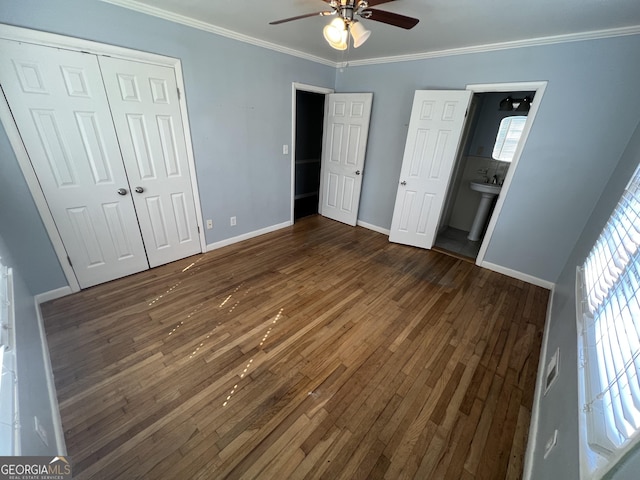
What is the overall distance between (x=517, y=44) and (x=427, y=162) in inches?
53.2

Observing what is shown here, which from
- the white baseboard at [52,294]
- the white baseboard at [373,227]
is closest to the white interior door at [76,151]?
the white baseboard at [52,294]

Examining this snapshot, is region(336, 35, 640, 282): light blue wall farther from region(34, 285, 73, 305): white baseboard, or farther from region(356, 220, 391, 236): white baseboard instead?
region(34, 285, 73, 305): white baseboard

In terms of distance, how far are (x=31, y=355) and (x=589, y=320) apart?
3.04 meters

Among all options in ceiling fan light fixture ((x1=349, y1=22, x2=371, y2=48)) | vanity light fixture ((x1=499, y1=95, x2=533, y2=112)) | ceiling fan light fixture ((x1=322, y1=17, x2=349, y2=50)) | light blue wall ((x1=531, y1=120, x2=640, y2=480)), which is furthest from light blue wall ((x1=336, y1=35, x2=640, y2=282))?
ceiling fan light fixture ((x1=322, y1=17, x2=349, y2=50))

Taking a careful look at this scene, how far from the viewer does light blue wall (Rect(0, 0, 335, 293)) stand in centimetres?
192

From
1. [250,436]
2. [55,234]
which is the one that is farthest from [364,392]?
[55,234]

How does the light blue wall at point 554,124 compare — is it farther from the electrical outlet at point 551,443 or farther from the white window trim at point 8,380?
the white window trim at point 8,380

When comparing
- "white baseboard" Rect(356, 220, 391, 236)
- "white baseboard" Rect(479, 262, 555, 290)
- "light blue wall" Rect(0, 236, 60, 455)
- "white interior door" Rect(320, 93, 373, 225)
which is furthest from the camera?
"white baseboard" Rect(356, 220, 391, 236)

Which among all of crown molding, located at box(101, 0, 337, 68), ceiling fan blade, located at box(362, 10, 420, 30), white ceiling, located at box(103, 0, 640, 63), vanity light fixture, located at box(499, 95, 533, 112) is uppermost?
white ceiling, located at box(103, 0, 640, 63)

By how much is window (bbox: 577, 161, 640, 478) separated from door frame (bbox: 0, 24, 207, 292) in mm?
3470

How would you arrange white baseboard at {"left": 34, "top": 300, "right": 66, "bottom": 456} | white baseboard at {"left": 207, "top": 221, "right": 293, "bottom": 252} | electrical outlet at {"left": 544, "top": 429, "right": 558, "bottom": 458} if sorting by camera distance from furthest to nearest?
white baseboard at {"left": 207, "top": 221, "right": 293, "bottom": 252}, white baseboard at {"left": 34, "top": 300, "right": 66, "bottom": 456}, electrical outlet at {"left": 544, "top": 429, "right": 558, "bottom": 458}

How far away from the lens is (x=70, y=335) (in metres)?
1.94

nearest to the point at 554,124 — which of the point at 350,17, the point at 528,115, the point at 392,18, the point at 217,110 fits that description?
the point at 528,115

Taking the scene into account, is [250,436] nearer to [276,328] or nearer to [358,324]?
[276,328]
